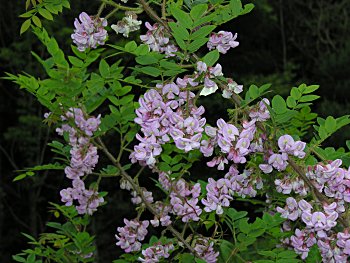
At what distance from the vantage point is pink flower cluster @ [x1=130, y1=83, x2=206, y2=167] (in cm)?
143

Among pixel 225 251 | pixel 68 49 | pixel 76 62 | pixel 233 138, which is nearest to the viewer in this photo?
pixel 233 138

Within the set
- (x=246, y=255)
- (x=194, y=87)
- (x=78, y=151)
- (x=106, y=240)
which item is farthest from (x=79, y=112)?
(x=106, y=240)

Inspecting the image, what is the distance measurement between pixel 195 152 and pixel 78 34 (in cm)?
55

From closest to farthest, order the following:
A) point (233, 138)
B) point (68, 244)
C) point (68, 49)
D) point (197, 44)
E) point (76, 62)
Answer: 1. point (233, 138)
2. point (197, 44)
3. point (76, 62)
4. point (68, 244)
5. point (68, 49)

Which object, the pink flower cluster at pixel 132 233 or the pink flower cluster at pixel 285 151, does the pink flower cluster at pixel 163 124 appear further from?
the pink flower cluster at pixel 132 233

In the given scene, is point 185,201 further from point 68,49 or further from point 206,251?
point 68,49

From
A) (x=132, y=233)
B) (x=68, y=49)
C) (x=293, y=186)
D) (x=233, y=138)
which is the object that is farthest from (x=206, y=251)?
(x=68, y=49)

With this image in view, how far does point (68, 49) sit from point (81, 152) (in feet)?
19.2

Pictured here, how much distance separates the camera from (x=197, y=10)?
4.97ft

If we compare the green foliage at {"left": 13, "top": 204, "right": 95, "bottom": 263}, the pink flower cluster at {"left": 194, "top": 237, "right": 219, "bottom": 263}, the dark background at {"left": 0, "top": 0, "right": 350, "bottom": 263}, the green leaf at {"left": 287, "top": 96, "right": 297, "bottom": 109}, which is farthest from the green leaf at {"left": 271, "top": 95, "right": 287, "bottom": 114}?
the dark background at {"left": 0, "top": 0, "right": 350, "bottom": 263}

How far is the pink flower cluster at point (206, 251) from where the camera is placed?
70.0 inches

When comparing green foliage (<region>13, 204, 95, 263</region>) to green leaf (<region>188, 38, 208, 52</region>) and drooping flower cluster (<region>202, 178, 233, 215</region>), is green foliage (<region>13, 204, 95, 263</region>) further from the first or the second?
green leaf (<region>188, 38, 208, 52</region>)

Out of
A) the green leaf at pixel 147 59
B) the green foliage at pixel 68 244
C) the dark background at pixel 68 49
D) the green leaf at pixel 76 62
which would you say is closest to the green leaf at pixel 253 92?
the green leaf at pixel 147 59

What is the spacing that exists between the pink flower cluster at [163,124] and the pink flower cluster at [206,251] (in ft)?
1.42
